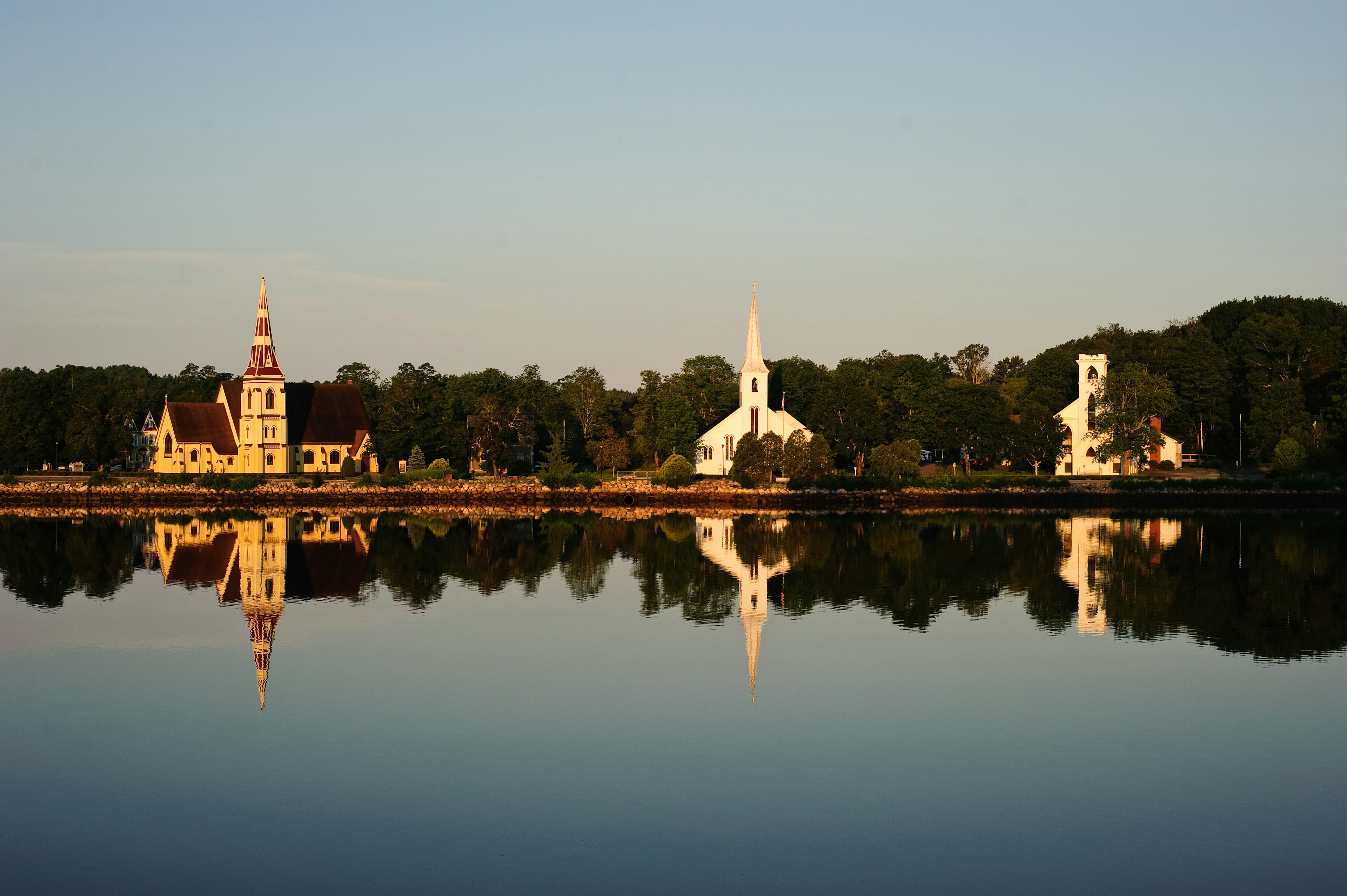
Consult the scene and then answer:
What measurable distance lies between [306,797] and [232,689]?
6057 millimetres

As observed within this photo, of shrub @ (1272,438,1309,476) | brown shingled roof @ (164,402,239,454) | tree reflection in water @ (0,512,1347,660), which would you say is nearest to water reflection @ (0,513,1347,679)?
tree reflection in water @ (0,512,1347,660)

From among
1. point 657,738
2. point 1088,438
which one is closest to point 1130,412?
point 1088,438

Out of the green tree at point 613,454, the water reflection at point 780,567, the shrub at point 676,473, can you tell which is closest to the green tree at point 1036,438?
the water reflection at point 780,567

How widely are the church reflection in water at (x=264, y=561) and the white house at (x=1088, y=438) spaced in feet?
146

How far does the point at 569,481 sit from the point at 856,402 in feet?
58.4

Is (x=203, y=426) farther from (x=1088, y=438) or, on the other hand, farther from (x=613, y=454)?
(x=1088, y=438)

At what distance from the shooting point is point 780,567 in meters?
34.4

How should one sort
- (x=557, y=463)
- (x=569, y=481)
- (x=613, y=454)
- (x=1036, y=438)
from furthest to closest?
(x=613, y=454) → (x=1036, y=438) → (x=557, y=463) → (x=569, y=481)

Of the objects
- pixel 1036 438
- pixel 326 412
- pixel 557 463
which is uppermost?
pixel 326 412

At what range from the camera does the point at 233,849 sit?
11.3 meters

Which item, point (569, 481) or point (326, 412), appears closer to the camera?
A: point (569, 481)

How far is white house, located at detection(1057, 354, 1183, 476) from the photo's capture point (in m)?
76.0

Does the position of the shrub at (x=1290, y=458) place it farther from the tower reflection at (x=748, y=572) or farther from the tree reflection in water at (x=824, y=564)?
the tower reflection at (x=748, y=572)

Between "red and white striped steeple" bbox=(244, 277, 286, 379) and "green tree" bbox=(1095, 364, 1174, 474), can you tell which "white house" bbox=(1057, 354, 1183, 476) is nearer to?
"green tree" bbox=(1095, 364, 1174, 474)
